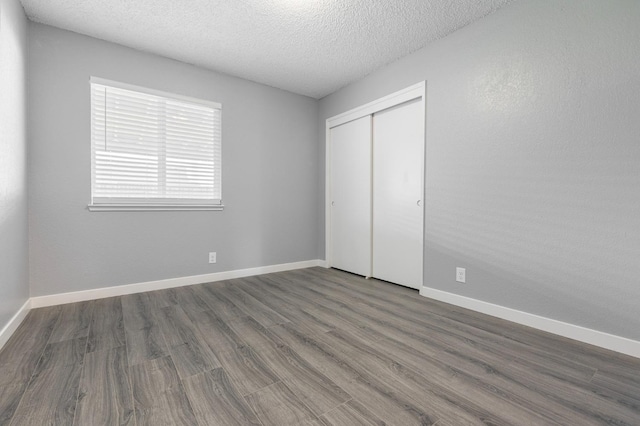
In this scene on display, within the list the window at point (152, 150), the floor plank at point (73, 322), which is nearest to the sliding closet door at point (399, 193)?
the window at point (152, 150)

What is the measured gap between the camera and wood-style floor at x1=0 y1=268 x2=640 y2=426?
1.18m

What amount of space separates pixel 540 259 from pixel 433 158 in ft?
3.94

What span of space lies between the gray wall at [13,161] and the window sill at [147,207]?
1.60ft

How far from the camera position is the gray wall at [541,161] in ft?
5.64

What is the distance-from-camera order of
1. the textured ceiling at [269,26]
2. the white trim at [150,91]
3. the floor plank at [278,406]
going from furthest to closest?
the white trim at [150,91], the textured ceiling at [269,26], the floor plank at [278,406]

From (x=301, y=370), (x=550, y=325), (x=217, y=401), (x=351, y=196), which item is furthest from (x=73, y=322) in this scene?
(x=550, y=325)

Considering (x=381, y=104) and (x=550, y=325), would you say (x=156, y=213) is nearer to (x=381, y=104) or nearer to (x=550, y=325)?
(x=381, y=104)

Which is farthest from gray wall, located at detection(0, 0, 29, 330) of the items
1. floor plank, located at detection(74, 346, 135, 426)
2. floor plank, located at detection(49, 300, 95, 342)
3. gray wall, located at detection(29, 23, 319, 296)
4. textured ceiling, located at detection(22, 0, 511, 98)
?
floor plank, located at detection(74, 346, 135, 426)

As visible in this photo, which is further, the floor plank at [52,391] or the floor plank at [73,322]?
the floor plank at [73,322]

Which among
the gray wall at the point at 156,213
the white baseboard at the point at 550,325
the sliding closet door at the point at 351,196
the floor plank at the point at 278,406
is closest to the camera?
the floor plank at the point at 278,406

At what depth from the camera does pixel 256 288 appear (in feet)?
9.91

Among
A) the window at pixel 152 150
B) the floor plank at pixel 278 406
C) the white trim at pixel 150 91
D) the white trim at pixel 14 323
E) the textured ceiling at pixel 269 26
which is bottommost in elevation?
the floor plank at pixel 278 406

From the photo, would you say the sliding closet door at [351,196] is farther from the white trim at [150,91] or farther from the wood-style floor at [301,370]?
the white trim at [150,91]

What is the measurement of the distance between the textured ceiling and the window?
0.48 m
